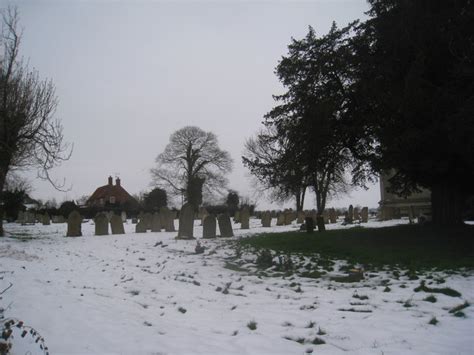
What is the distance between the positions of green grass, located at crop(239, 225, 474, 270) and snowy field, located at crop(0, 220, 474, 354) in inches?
58.8

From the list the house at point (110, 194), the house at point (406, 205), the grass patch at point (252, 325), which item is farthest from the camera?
the house at point (110, 194)

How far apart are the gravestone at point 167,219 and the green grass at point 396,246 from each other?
8.89 metres

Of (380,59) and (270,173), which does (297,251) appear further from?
(380,59)

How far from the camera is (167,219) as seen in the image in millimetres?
23719

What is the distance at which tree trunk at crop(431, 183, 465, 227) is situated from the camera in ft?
48.6

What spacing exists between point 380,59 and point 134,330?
42.2ft

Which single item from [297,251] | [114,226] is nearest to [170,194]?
[114,226]

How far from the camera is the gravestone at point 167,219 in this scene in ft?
77.2

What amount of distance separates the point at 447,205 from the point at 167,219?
15.3m

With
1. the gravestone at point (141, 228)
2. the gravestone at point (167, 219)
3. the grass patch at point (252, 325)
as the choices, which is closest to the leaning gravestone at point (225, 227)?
the gravestone at point (167, 219)

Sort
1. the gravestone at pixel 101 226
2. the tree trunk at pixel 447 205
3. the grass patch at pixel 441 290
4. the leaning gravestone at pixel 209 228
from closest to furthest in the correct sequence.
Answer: the grass patch at pixel 441 290, the tree trunk at pixel 447 205, the leaning gravestone at pixel 209 228, the gravestone at pixel 101 226

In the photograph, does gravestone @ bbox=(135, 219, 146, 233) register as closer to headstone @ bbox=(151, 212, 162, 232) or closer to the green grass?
headstone @ bbox=(151, 212, 162, 232)

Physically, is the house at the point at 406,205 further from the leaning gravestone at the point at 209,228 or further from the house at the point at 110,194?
the house at the point at 110,194

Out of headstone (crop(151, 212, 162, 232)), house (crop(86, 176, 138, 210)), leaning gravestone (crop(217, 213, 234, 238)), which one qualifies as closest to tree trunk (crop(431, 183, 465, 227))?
leaning gravestone (crop(217, 213, 234, 238))
